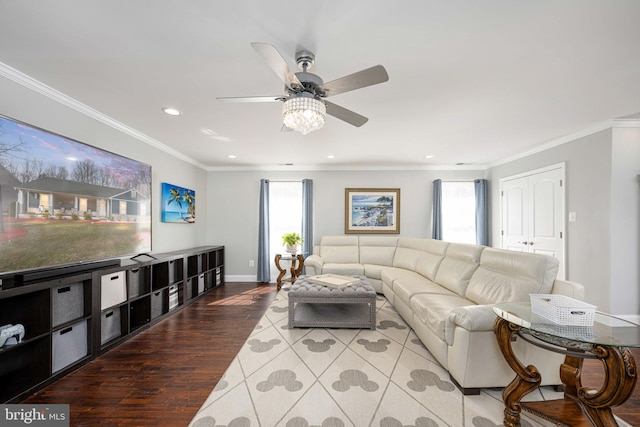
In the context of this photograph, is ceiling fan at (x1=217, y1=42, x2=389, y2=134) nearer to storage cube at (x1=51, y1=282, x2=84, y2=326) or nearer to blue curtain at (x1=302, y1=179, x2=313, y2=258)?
storage cube at (x1=51, y1=282, x2=84, y2=326)

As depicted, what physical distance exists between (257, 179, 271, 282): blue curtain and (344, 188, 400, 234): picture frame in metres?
1.67

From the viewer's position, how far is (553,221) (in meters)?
3.75

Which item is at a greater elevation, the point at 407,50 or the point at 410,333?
the point at 407,50

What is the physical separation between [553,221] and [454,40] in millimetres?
3488

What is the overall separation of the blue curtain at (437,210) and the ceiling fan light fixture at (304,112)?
4.32 m

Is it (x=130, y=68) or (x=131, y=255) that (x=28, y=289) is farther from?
(x=130, y=68)

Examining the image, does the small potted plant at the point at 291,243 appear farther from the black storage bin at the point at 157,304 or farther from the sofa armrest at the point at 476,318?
the sofa armrest at the point at 476,318

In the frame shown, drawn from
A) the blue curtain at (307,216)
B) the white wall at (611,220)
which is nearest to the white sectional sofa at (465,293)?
the blue curtain at (307,216)

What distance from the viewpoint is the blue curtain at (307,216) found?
17.7 feet

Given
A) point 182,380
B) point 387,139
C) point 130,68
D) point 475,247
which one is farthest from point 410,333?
point 130,68

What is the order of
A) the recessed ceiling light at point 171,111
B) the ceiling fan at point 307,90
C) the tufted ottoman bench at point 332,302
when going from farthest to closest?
1. the tufted ottoman bench at point 332,302
2. the recessed ceiling light at point 171,111
3. the ceiling fan at point 307,90

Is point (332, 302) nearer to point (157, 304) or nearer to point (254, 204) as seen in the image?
point (157, 304)

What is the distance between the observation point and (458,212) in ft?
17.8

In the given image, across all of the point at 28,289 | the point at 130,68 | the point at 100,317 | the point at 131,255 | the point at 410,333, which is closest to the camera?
the point at 28,289
